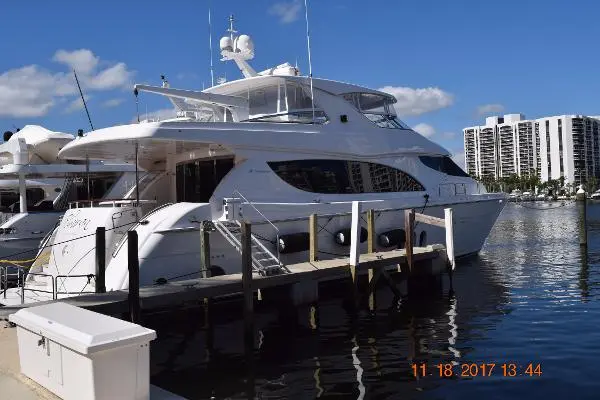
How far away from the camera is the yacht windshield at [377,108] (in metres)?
15.0

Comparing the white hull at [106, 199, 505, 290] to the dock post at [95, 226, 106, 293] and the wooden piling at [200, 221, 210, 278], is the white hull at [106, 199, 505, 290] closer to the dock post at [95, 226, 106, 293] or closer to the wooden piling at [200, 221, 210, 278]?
the wooden piling at [200, 221, 210, 278]

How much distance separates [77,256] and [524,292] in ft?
31.9

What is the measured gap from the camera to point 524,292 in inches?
498

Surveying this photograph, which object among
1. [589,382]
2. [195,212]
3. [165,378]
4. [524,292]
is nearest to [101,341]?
[165,378]

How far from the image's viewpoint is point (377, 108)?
16.4m

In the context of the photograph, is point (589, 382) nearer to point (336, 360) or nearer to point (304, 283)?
point (336, 360)

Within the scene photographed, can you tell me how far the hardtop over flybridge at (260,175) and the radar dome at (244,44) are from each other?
30mm

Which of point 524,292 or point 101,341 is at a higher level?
point 101,341

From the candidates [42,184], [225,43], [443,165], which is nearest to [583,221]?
[443,165]

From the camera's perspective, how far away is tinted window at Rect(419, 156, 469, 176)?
1614cm

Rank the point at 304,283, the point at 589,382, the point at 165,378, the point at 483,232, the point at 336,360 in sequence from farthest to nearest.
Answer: the point at 483,232, the point at 304,283, the point at 336,360, the point at 165,378, the point at 589,382

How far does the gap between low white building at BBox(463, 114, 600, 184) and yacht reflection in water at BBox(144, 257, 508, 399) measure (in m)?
128

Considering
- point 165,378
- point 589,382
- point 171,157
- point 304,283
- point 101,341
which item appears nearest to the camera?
point 101,341
